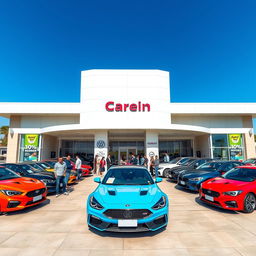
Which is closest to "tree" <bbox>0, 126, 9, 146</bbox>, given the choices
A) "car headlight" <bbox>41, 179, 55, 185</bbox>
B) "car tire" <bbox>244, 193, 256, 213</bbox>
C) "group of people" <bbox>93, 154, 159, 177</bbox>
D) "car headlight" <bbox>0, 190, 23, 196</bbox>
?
"group of people" <bbox>93, 154, 159, 177</bbox>

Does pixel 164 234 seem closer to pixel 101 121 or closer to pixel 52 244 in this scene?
pixel 52 244

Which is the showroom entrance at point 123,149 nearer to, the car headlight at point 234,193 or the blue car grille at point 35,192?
the blue car grille at point 35,192

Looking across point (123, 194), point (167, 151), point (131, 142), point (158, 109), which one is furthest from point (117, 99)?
point (123, 194)

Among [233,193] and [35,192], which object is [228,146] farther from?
[35,192]

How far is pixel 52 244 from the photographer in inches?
124

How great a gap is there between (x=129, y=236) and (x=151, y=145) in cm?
1337

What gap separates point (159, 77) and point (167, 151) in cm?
1050

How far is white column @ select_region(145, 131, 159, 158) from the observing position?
16.3 m

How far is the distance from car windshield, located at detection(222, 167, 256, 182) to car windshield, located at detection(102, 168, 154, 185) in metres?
3.40

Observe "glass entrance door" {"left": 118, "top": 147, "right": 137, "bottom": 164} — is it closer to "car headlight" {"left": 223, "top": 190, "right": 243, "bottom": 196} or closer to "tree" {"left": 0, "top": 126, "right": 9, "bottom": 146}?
"car headlight" {"left": 223, "top": 190, "right": 243, "bottom": 196}

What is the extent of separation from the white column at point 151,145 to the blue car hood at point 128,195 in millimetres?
12281

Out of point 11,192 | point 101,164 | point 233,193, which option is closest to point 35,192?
point 11,192

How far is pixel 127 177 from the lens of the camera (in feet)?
15.3

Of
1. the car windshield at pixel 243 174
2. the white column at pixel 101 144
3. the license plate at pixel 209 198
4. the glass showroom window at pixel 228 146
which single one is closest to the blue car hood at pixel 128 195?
the license plate at pixel 209 198
